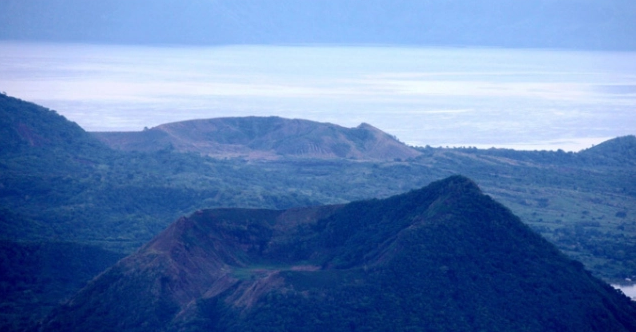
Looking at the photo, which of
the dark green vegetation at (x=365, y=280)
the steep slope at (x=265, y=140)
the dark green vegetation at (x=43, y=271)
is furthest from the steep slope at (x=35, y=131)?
the dark green vegetation at (x=365, y=280)

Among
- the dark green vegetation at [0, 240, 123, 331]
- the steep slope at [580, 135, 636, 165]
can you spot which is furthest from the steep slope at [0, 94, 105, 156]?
the steep slope at [580, 135, 636, 165]

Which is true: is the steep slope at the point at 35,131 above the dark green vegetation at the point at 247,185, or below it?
above

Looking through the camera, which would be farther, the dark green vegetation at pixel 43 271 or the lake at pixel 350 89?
the lake at pixel 350 89

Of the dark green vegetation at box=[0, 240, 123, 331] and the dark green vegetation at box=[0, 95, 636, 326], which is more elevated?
the dark green vegetation at box=[0, 95, 636, 326]

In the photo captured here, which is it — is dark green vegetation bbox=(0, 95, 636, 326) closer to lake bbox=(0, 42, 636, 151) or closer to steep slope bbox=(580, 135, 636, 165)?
steep slope bbox=(580, 135, 636, 165)

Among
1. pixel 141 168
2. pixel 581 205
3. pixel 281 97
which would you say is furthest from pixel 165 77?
pixel 581 205

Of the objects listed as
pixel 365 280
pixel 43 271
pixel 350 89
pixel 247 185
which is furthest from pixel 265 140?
pixel 350 89

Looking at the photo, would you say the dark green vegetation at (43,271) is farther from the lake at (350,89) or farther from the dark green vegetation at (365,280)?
the lake at (350,89)
